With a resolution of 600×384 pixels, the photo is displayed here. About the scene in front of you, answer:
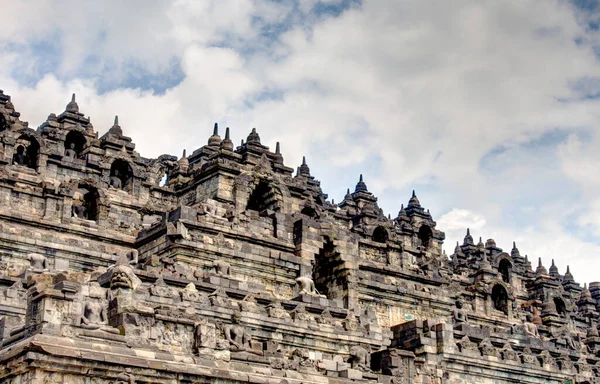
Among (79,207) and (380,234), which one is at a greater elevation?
(380,234)

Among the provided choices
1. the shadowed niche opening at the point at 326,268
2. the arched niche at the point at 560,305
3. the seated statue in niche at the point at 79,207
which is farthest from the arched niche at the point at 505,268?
the seated statue in niche at the point at 79,207

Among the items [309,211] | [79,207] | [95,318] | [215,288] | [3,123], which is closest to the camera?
[95,318]

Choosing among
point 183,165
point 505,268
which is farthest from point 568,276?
point 183,165

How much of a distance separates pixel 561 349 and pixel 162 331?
84.1 ft

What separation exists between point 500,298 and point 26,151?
93.3 feet

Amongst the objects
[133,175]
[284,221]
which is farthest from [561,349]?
[133,175]

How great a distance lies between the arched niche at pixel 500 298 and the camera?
60094mm

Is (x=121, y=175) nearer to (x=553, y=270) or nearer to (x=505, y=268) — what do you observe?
(x=505, y=268)

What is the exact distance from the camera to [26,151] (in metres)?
50.8

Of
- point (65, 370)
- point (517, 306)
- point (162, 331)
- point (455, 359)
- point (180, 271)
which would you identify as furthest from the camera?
point (517, 306)

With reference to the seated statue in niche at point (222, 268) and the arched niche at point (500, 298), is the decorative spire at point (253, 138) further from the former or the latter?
the seated statue in niche at point (222, 268)

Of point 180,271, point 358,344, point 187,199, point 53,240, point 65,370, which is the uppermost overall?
point 187,199

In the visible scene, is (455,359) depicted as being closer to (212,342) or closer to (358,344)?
(358,344)

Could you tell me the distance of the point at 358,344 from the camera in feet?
118
